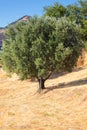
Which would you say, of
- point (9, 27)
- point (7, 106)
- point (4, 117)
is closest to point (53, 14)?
point (9, 27)

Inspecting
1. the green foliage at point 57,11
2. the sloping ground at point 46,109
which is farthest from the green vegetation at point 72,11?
the sloping ground at point 46,109

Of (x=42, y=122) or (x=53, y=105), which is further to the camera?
(x=53, y=105)

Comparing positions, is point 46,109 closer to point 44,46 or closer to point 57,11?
point 44,46

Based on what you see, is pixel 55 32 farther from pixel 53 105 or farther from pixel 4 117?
pixel 4 117

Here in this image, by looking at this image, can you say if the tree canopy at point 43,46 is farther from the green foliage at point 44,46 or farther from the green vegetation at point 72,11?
the green vegetation at point 72,11

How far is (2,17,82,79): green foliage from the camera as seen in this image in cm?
2786

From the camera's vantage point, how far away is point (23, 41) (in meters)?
28.2

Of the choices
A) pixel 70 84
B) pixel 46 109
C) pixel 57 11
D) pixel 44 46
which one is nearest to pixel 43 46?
pixel 44 46

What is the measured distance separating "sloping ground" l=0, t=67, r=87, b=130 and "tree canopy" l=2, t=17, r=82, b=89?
88.2 inches

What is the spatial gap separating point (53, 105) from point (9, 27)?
9.51 metres

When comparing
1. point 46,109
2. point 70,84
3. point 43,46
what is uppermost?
point 43,46

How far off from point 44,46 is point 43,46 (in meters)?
0.11

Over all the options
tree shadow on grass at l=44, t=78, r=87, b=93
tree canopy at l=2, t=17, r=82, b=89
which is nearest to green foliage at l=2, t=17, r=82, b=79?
tree canopy at l=2, t=17, r=82, b=89

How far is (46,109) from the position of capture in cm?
2269
